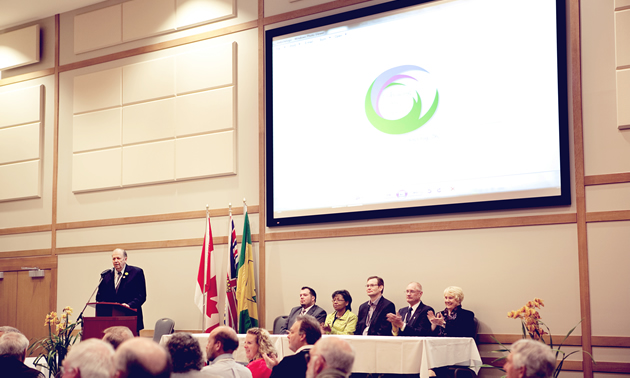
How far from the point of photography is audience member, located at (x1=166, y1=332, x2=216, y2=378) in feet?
9.89

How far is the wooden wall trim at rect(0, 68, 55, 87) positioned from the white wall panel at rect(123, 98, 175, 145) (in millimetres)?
1651

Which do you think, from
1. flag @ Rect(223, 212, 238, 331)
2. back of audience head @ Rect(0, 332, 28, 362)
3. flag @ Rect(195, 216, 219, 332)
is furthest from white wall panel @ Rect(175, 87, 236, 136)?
back of audience head @ Rect(0, 332, 28, 362)

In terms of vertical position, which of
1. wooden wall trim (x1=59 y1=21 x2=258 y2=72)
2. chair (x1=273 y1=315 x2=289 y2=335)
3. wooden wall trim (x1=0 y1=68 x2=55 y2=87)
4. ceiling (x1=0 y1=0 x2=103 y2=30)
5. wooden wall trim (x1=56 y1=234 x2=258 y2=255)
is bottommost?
chair (x1=273 y1=315 x2=289 y2=335)

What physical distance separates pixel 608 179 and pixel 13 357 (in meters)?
4.75

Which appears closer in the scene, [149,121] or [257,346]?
[257,346]

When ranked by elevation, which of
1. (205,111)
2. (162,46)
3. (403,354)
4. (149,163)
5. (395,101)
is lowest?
(403,354)

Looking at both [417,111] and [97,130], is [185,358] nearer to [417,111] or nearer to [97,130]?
[417,111]

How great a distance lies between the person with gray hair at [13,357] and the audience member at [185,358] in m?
0.93

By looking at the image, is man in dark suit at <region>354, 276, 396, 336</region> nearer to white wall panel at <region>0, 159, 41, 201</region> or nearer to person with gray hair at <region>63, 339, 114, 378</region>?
person with gray hair at <region>63, 339, 114, 378</region>

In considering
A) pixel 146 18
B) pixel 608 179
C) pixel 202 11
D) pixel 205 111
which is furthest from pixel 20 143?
pixel 608 179

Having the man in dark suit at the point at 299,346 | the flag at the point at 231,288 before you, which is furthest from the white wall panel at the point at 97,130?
the man in dark suit at the point at 299,346

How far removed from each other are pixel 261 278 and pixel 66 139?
375 cm

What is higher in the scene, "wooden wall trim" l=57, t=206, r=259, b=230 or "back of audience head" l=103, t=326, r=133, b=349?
"wooden wall trim" l=57, t=206, r=259, b=230

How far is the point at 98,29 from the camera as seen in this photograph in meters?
8.63
